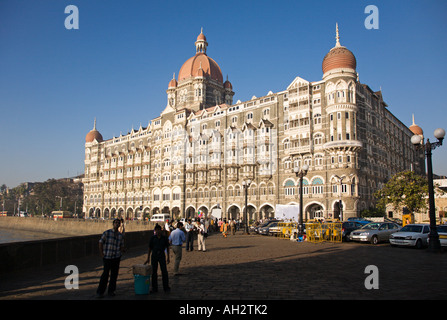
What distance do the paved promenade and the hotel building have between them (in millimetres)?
30787

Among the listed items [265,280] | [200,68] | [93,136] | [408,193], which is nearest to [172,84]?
[200,68]

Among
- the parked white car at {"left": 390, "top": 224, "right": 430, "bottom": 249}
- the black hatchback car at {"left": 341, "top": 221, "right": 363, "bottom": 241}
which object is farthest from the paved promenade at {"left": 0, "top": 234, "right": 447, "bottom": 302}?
the black hatchback car at {"left": 341, "top": 221, "right": 363, "bottom": 241}

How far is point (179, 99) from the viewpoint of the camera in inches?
3100

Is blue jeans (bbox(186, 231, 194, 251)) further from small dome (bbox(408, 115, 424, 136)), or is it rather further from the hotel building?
small dome (bbox(408, 115, 424, 136))

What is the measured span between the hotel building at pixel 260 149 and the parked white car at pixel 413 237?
21.2 meters

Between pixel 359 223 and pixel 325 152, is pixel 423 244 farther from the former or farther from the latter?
pixel 325 152

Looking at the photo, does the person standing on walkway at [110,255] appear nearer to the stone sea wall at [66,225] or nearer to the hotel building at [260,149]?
the stone sea wall at [66,225]

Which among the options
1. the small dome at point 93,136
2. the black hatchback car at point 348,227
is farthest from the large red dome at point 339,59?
the small dome at point 93,136

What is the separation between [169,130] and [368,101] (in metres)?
37.9

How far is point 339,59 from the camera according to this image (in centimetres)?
4962

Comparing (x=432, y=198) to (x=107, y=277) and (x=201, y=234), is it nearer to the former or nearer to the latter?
(x=201, y=234)

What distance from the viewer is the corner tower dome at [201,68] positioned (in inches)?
3017
